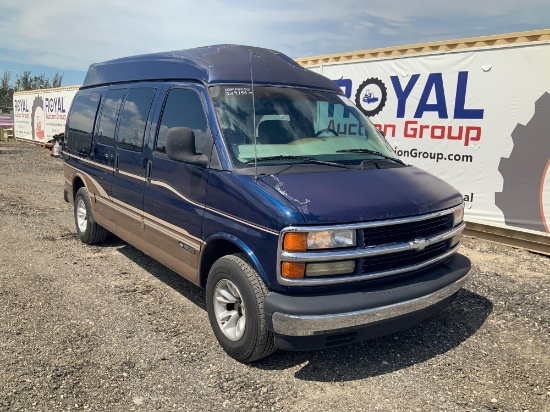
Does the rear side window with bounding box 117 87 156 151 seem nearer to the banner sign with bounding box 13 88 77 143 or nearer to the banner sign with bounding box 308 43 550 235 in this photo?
the banner sign with bounding box 308 43 550 235

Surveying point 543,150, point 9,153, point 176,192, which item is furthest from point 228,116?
point 9,153

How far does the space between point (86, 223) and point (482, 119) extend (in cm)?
619

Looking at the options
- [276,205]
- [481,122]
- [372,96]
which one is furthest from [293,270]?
[372,96]

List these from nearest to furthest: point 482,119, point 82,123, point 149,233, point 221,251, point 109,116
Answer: point 221,251
point 149,233
point 109,116
point 82,123
point 482,119

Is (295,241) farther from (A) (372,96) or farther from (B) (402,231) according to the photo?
(A) (372,96)

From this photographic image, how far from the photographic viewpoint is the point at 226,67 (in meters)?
4.24

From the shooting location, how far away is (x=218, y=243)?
3.88 meters

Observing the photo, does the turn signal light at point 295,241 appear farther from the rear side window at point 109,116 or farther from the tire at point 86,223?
the tire at point 86,223

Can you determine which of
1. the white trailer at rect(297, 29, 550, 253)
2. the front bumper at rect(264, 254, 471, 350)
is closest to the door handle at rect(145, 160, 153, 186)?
the front bumper at rect(264, 254, 471, 350)

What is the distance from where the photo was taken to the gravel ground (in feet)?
10.7

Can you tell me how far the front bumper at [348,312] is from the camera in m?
3.12

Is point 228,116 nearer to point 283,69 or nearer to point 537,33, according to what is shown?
point 283,69

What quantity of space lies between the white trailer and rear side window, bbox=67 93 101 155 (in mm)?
5252

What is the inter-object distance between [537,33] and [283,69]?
14.6ft
